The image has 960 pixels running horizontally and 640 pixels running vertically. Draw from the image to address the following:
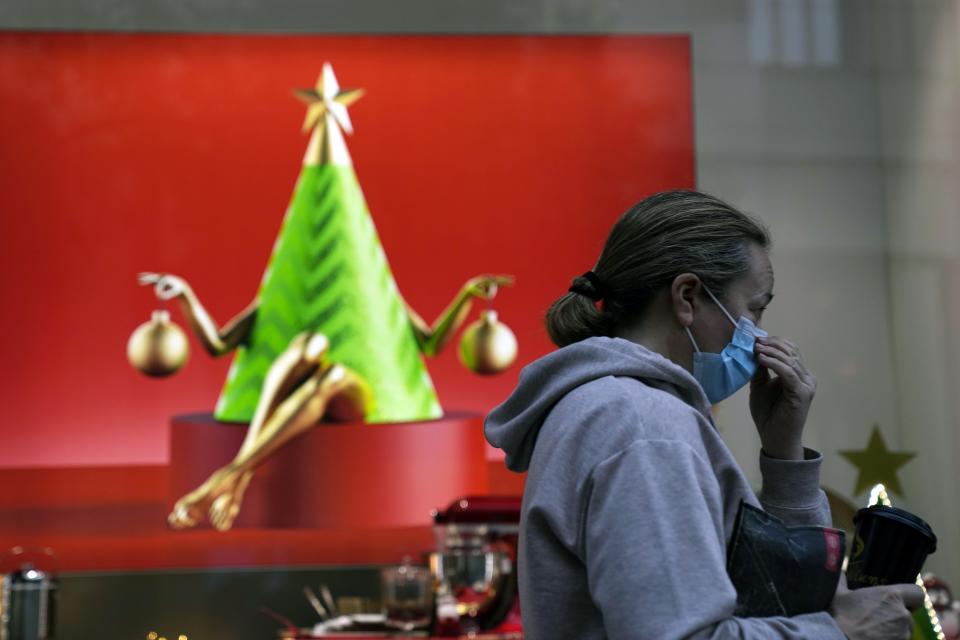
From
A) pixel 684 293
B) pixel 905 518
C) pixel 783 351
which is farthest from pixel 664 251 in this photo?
pixel 905 518

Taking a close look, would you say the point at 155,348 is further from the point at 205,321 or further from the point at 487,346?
the point at 487,346

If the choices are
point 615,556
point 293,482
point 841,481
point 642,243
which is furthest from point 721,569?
point 841,481

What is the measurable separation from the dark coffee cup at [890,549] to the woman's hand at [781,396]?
9 cm

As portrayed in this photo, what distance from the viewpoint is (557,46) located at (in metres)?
3.10

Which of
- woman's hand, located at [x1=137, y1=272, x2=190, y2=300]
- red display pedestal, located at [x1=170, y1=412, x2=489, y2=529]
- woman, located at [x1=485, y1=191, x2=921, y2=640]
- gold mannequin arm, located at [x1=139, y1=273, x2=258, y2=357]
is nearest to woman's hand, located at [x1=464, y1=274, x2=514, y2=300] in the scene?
red display pedestal, located at [x1=170, y1=412, x2=489, y2=529]

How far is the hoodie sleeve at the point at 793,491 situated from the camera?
102 cm

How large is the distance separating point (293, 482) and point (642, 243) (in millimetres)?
2004

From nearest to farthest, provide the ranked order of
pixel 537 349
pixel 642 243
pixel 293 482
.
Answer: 1. pixel 642 243
2. pixel 293 482
3. pixel 537 349

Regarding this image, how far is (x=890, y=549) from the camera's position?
3.09 ft

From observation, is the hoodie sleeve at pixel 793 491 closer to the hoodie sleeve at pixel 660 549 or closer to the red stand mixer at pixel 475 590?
the hoodie sleeve at pixel 660 549

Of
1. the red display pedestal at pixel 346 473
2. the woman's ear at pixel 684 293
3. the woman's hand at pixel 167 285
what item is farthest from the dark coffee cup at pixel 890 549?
the woman's hand at pixel 167 285

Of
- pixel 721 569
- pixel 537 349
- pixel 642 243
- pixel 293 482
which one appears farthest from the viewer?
pixel 537 349

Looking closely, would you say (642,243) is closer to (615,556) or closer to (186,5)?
(615,556)

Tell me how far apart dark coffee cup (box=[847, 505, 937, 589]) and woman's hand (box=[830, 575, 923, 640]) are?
6 centimetres
